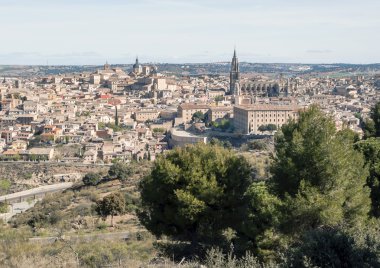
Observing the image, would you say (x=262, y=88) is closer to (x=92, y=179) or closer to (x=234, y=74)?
(x=234, y=74)

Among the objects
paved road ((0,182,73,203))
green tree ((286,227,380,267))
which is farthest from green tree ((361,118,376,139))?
paved road ((0,182,73,203))

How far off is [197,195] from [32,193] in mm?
24684

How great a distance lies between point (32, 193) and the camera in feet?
103

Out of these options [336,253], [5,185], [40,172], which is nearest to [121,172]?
[5,185]

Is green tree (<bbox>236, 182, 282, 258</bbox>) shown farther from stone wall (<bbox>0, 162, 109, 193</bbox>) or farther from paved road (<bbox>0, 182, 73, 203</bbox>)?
stone wall (<bbox>0, 162, 109, 193</bbox>)

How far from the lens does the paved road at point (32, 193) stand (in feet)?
96.9

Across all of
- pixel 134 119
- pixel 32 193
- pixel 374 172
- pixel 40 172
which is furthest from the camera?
pixel 134 119

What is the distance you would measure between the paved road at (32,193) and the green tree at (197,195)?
69.2 feet

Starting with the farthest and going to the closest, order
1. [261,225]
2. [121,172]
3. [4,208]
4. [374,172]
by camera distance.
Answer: [121,172]
[4,208]
[374,172]
[261,225]

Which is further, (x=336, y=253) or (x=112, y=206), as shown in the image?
(x=112, y=206)

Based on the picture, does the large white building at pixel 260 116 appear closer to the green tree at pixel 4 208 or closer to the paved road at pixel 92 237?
the green tree at pixel 4 208

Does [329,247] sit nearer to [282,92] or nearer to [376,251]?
[376,251]

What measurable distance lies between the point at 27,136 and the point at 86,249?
3859 cm

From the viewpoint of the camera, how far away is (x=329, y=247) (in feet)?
17.1
